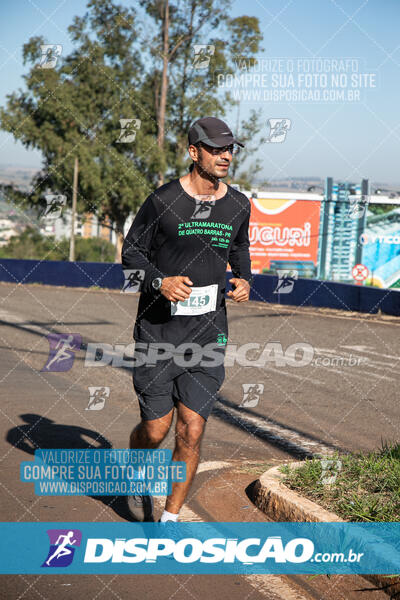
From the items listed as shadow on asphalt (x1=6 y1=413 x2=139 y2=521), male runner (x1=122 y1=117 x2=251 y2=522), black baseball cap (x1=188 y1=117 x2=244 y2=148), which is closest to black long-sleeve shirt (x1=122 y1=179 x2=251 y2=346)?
male runner (x1=122 y1=117 x2=251 y2=522)

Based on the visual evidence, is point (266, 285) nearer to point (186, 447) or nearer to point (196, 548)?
point (186, 447)

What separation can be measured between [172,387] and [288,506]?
92 centimetres

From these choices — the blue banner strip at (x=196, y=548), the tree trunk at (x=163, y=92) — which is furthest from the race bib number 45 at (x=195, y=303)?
the tree trunk at (x=163, y=92)

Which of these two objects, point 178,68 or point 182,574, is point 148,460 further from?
point 178,68

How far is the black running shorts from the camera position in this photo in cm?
418

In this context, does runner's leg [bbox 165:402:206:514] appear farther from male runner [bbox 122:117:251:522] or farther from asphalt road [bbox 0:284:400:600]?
asphalt road [bbox 0:284:400:600]

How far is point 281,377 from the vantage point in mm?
9969

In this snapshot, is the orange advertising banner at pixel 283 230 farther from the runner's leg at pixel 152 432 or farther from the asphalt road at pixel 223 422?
the runner's leg at pixel 152 432

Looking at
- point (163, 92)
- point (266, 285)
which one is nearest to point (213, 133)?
point (266, 285)

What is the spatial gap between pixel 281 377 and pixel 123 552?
6.09 metres

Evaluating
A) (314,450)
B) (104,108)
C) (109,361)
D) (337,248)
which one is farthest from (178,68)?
(314,450)

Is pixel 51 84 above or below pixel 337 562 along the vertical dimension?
above

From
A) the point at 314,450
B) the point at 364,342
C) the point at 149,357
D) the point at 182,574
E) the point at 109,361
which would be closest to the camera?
the point at 182,574

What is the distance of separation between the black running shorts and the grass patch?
82cm
